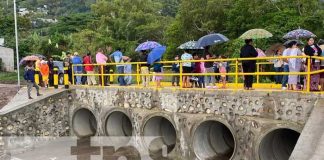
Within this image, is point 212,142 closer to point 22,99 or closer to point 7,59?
point 22,99

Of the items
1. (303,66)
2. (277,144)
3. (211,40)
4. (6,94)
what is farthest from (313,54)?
(6,94)

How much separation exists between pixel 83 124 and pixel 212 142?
6.82 m

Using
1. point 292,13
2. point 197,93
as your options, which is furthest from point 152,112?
point 292,13

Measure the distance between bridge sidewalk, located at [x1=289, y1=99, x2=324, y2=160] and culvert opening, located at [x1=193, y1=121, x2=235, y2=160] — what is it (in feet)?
13.4

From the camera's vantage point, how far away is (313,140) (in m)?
7.56

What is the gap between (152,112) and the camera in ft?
43.6

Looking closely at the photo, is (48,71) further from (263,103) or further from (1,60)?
(1,60)

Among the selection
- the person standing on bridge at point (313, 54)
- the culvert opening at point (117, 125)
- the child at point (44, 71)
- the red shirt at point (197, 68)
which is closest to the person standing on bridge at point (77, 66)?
the child at point (44, 71)

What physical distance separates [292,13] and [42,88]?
1837 centimetres

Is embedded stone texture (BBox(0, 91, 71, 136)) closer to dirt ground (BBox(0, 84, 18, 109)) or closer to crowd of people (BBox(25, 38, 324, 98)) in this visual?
crowd of people (BBox(25, 38, 324, 98))

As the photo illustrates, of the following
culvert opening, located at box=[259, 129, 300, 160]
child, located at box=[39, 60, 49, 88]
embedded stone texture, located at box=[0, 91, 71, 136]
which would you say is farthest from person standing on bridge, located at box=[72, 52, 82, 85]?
culvert opening, located at box=[259, 129, 300, 160]

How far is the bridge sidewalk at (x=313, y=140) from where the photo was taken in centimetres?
700

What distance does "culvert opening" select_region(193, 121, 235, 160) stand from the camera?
12062mm

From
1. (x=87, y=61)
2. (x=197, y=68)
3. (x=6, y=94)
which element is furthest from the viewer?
(x=6, y=94)
